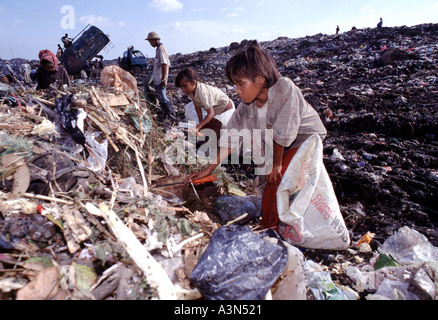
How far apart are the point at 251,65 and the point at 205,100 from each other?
1857 mm

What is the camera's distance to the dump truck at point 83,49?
11398mm

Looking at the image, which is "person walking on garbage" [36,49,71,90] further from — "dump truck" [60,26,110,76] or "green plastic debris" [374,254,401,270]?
"dump truck" [60,26,110,76]

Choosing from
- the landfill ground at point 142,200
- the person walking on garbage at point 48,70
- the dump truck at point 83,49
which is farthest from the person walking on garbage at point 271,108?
the dump truck at point 83,49

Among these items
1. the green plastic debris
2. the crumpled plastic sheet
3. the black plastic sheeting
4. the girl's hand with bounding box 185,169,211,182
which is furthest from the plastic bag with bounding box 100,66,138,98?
the green plastic debris

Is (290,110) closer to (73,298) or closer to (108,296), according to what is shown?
(108,296)

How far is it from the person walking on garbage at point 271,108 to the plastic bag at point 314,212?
0.70 ft

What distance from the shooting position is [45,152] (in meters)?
1.94

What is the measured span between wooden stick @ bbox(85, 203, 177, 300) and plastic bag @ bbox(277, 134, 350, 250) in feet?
3.09

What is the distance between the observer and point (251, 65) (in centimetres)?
176

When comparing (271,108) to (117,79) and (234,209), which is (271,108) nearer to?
(234,209)

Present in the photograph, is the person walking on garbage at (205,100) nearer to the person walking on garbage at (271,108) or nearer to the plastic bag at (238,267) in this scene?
the person walking on garbage at (271,108)

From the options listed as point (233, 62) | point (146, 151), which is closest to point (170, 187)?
point (146, 151)

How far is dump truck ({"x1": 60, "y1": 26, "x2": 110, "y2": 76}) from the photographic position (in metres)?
11.4

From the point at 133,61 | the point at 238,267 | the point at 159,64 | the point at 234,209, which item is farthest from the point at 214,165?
the point at 133,61
